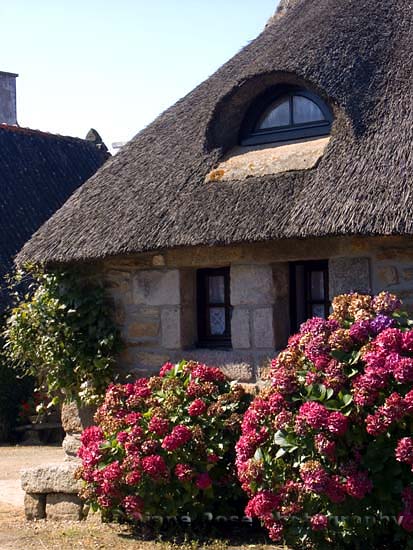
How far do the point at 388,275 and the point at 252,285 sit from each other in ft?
3.43

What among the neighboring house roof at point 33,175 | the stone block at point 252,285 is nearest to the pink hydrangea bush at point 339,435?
the stone block at point 252,285

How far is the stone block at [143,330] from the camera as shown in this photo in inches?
295

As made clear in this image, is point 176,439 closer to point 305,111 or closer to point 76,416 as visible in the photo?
point 76,416

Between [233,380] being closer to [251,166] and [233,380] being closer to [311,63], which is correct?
[251,166]

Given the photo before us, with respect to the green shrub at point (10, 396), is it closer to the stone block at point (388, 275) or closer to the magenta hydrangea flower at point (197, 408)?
the magenta hydrangea flower at point (197, 408)

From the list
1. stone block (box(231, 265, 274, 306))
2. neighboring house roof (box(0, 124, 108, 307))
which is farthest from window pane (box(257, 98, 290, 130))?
neighboring house roof (box(0, 124, 108, 307))

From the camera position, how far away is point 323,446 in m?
5.30

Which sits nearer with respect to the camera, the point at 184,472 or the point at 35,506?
the point at 184,472

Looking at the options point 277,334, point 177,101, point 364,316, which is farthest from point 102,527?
point 177,101

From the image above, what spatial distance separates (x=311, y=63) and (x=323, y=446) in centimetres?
326

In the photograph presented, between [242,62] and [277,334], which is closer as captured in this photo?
[277,334]

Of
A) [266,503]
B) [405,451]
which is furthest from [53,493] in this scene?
[405,451]

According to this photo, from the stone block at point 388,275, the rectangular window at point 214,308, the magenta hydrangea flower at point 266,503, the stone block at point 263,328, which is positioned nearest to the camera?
the magenta hydrangea flower at point 266,503

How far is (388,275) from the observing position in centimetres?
641
